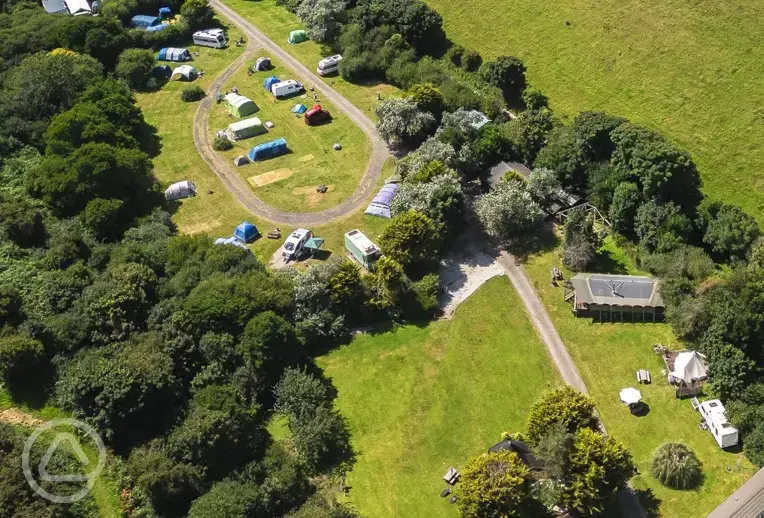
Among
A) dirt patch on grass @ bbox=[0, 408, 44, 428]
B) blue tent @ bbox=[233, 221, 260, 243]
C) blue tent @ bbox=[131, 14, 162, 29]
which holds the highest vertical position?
blue tent @ bbox=[131, 14, 162, 29]

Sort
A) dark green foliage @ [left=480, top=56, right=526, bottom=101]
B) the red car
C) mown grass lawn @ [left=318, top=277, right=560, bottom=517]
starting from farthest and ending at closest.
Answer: the red car < dark green foliage @ [left=480, top=56, right=526, bottom=101] < mown grass lawn @ [left=318, top=277, right=560, bottom=517]

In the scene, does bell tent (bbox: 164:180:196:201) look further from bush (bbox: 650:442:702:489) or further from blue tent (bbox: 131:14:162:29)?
bush (bbox: 650:442:702:489)

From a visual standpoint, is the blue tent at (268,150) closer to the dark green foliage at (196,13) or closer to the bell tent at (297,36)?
the bell tent at (297,36)

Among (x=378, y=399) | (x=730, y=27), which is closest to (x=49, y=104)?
(x=378, y=399)

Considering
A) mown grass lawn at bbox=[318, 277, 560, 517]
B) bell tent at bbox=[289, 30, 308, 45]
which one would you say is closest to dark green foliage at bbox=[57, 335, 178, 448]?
mown grass lawn at bbox=[318, 277, 560, 517]

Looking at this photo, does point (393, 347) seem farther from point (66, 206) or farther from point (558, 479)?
point (66, 206)

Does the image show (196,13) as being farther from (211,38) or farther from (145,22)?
(145,22)

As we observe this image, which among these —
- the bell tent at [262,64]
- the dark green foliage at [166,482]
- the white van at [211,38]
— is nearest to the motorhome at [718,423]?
the dark green foliage at [166,482]
